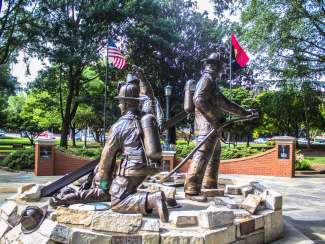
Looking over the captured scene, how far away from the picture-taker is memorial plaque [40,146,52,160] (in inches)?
599

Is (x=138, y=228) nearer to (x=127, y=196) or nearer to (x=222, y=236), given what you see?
(x=127, y=196)

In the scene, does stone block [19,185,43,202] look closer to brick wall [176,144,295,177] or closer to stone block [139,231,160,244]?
stone block [139,231,160,244]

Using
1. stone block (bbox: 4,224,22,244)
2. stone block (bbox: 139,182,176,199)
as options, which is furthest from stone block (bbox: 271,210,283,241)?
stone block (bbox: 4,224,22,244)

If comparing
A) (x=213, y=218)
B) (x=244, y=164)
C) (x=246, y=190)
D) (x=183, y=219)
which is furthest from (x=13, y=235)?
(x=244, y=164)

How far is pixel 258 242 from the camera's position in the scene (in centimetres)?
516

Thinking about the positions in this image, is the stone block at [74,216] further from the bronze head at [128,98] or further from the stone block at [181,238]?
Answer: the bronze head at [128,98]

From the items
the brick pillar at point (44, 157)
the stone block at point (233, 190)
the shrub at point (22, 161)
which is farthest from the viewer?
the shrub at point (22, 161)

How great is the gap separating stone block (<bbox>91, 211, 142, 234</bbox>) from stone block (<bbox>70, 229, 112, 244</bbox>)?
0.38ft

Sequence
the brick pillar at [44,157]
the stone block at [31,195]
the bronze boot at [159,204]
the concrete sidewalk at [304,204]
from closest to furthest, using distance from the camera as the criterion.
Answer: the bronze boot at [159,204] < the stone block at [31,195] < the concrete sidewalk at [304,204] < the brick pillar at [44,157]

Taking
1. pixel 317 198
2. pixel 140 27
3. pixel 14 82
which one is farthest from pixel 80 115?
pixel 317 198

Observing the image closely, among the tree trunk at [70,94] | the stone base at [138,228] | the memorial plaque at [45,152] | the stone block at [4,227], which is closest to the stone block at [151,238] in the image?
the stone base at [138,228]

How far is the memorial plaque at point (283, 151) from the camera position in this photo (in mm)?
16391

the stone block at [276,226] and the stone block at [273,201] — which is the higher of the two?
the stone block at [273,201]

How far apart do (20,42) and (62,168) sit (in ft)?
33.8
